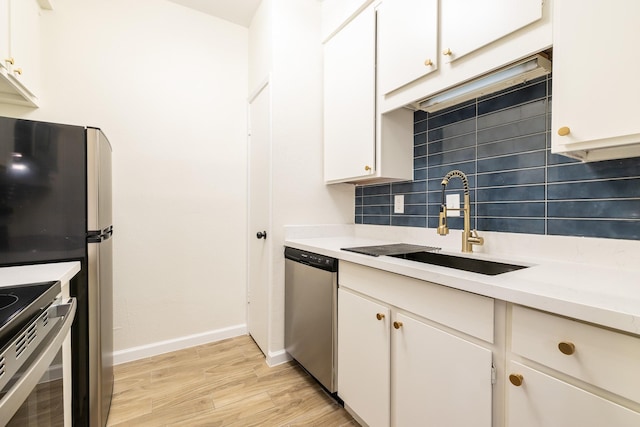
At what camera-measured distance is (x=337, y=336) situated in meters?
1.57

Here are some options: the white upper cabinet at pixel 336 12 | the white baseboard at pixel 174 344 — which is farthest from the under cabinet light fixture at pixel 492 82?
the white baseboard at pixel 174 344

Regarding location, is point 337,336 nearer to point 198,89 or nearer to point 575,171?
point 575,171

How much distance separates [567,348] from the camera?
0.68 meters

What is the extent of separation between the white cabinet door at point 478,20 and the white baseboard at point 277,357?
2123 millimetres

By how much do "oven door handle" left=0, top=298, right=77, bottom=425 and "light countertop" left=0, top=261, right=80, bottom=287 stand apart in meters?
0.14

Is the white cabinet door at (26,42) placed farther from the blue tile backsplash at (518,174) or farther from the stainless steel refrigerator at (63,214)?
→ the blue tile backsplash at (518,174)

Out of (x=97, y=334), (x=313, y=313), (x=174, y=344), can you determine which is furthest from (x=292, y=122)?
(x=174, y=344)

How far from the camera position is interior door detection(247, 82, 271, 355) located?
212 cm

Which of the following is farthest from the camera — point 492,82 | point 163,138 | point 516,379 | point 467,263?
point 163,138

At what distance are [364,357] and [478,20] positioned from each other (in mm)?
1588

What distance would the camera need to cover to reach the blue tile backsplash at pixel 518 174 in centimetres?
106

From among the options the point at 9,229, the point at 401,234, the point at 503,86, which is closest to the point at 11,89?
the point at 9,229

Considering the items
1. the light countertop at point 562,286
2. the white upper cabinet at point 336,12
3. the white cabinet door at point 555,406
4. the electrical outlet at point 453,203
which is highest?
the white upper cabinet at point 336,12

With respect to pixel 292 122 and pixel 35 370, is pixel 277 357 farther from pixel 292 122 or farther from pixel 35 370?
pixel 292 122
